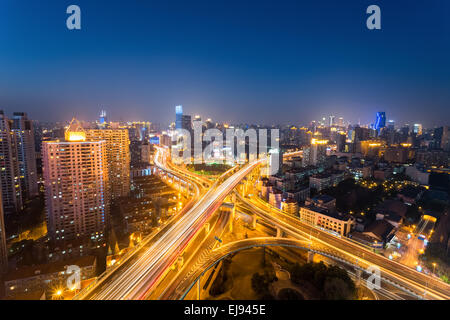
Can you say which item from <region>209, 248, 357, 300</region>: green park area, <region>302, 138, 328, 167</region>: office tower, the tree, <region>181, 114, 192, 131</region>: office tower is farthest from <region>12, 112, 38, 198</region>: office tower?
<region>181, 114, 192, 131</region>: office tower

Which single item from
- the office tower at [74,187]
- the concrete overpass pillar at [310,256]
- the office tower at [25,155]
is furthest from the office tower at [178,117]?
the concrete overpass pillar at [310,256]

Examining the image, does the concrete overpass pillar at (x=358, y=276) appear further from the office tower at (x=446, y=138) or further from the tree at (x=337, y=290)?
the office tower at (x=446, y=138)

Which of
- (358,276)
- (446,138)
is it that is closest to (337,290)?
(358,276)

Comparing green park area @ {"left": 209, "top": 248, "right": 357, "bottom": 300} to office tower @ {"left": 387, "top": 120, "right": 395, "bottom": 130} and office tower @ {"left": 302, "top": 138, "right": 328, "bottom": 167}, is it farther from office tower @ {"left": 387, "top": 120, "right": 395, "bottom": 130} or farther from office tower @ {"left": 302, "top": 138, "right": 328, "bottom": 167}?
office tower @ {"left": 387, "top": 120, "right": 395, "bottom": 130}
